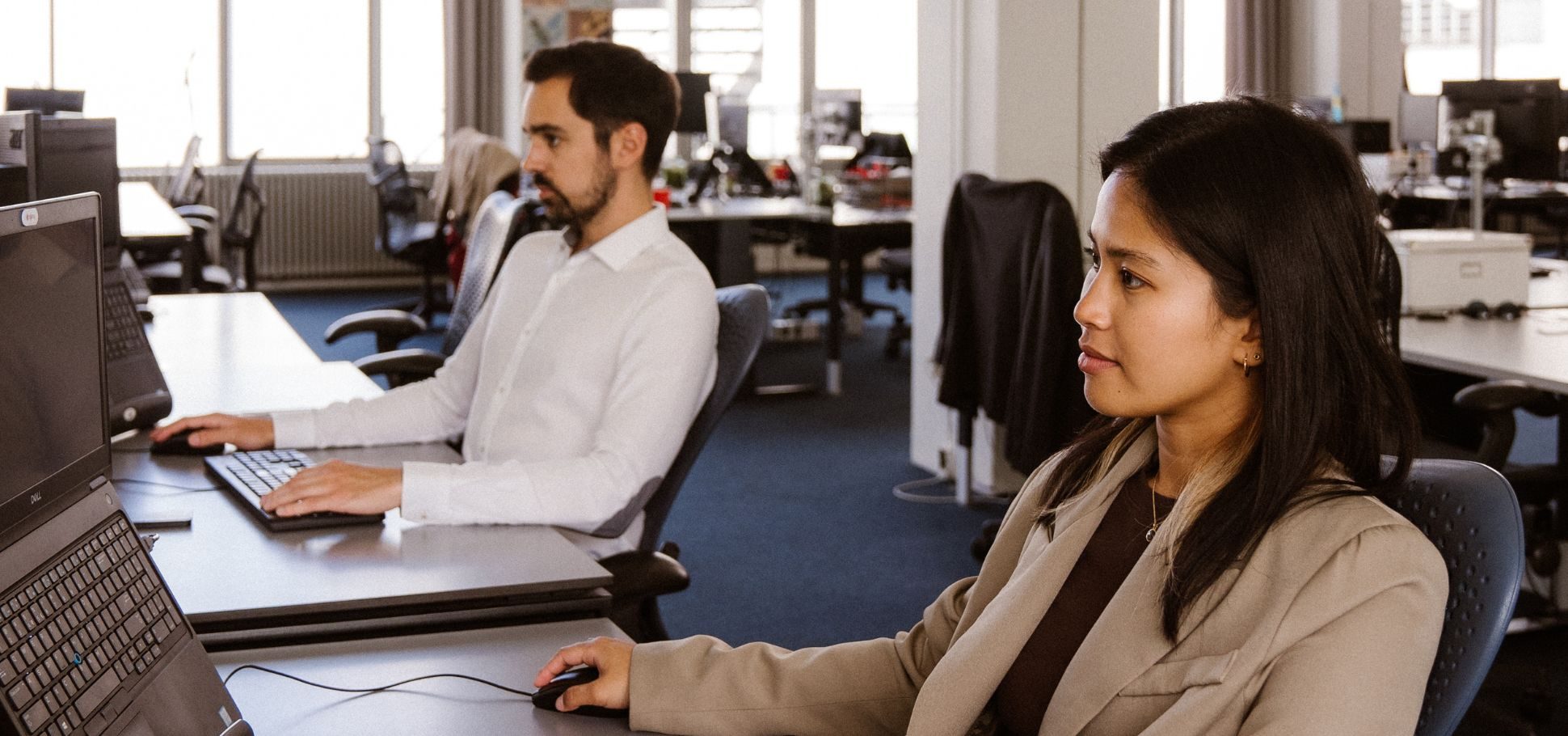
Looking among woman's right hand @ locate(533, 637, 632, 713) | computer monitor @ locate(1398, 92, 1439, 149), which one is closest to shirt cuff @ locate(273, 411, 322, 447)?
woman's right hand @ locate(533, 637, 632, 713)

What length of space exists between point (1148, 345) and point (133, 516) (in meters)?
1.31

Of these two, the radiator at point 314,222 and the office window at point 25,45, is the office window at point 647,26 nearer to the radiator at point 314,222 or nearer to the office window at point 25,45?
the radiator at point 314,222

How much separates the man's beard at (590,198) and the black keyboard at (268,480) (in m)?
0.53

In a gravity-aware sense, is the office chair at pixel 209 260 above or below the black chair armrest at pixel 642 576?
above

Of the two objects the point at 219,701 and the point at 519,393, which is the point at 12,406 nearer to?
the point at 219,701

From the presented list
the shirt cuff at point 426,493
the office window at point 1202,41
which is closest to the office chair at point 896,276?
the office window at point 1202,41

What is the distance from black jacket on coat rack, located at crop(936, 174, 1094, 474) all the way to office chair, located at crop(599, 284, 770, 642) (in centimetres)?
122

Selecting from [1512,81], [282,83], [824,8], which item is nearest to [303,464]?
[1512,81]

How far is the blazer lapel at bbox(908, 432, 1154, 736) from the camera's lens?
4.03 ft

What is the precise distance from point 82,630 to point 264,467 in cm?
104

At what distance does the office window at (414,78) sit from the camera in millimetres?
9516

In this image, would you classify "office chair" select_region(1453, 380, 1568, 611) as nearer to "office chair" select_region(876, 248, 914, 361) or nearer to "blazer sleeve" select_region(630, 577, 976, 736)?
"blazer sleeve" select_region(630, 577, 976, 736)

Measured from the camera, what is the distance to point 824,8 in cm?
1051

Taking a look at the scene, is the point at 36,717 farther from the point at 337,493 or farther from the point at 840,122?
the point at 840,122
